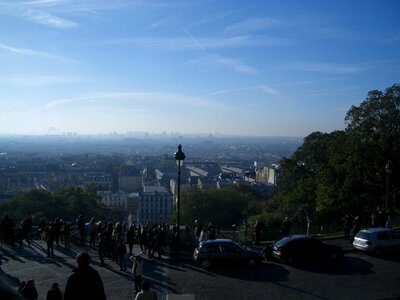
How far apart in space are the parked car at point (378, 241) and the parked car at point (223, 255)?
5.02 metres

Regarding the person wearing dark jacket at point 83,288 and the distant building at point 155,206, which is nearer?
the person wearing dark jacket at point 83,288

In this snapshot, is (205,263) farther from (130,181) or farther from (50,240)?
(130,181)

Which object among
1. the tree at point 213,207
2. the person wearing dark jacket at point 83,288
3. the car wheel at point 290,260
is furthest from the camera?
the tree at point 213,207

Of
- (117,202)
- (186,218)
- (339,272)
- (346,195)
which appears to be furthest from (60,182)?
(339,272)

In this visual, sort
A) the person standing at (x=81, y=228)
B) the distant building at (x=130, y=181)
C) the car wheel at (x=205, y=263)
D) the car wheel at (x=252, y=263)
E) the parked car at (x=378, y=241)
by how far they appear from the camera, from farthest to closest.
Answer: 1. the distant building at (x=130, y=181)
2. the person standing at (x=81, y=228)
3. the parked car at (x=378, y=241)
4. the car wheel at (x=252, y=263)
5. the car wheel at (x=205, y=263)

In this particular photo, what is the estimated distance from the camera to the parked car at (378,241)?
19.3 m

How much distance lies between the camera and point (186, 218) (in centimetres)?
6306

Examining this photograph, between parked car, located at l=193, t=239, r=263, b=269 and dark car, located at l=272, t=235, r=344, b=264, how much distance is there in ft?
3.41

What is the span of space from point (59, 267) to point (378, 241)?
1318cm

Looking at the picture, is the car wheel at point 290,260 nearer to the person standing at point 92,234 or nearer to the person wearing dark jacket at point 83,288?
the person standing at point 92,234

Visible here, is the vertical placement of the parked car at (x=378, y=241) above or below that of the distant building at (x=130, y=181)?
above

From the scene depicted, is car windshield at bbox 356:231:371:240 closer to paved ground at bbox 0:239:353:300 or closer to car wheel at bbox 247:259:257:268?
paved ground at bbox 0:239:353:300

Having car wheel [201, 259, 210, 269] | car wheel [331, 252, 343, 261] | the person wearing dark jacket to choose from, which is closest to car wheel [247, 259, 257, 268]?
car wheel [201, 259, 210, 269]

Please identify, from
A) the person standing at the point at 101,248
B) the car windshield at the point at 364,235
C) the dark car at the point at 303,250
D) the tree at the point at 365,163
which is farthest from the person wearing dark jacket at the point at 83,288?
the tree at the point at 365,163
